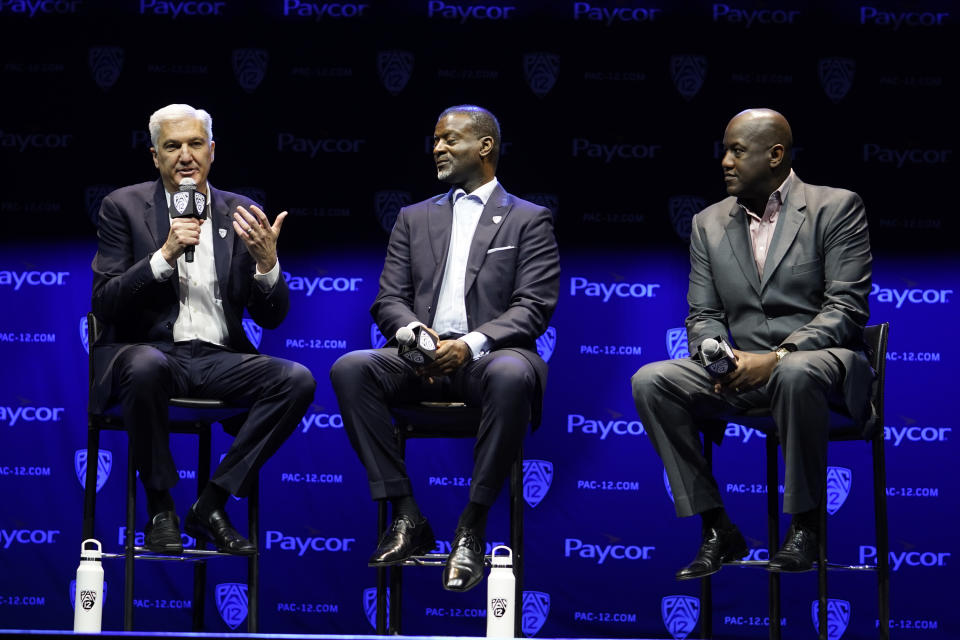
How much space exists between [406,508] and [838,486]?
2401mm

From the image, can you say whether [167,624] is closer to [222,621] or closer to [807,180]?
[222,621]

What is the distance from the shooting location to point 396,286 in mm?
4195

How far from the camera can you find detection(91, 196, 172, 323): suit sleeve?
395 cm

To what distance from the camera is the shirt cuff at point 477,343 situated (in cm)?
383

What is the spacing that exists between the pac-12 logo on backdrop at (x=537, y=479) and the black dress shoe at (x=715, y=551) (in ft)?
5.35

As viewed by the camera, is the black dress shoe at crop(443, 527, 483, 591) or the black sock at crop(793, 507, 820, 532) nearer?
the black dress shoe at crop(443, 527, 483, 591)

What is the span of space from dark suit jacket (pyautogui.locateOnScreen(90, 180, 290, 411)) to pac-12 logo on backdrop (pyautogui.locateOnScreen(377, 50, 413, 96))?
146 centimetres

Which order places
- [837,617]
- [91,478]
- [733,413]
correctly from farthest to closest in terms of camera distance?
1. [837,617]
2. [91,478]
3. [733,413]

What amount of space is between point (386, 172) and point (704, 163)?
4.89ft

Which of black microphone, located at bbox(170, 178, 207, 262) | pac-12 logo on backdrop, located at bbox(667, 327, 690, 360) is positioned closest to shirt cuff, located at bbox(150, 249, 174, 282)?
black microphone, located at bbox(170, 178, 207, 262)

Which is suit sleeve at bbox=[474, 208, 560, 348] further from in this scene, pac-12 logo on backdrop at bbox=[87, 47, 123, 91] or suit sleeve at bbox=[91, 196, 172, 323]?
pac-12 logo on backdrop at bbox=[87, 47, 123, 91]

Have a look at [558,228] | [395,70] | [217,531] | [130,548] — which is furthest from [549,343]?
[130,548]

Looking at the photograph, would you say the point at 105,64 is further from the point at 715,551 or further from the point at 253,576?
the point at 715,551

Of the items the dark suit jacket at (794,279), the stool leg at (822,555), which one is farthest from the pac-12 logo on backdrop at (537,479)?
the stool leg at (822,555)
